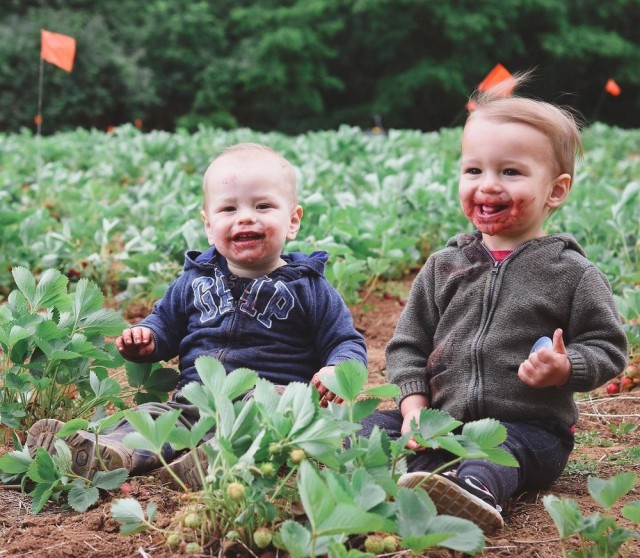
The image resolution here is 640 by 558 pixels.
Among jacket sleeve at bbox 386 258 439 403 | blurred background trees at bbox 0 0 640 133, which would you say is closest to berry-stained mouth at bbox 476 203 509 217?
jacket sleeve at bbox 386 258 439 403

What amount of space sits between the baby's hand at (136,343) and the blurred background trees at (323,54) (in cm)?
2319

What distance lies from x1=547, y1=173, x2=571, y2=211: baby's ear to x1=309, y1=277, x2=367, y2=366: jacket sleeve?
671 mm

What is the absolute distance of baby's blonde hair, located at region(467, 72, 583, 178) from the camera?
2400 mm

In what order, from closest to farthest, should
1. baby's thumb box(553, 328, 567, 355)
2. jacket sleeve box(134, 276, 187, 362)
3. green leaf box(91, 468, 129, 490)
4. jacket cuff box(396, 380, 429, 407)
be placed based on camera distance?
baby's thumb box(553, 328, 567, 355) < green leaf box(91, 468, 129, 490) < jacket cuff box(396, 380, 429, 407) < jacket sleeve box(134, 276, 187, 362)

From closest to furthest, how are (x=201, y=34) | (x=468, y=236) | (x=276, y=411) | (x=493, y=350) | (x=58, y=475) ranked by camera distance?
(x=276, y=411), (x=58, y=475), (x=493, y=350), (x=468, y=236), (x=201, y=34)

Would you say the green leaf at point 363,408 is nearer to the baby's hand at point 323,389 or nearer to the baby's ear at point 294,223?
the baby's hand at point 323,389

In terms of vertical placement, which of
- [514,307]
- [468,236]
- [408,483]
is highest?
[468,236]

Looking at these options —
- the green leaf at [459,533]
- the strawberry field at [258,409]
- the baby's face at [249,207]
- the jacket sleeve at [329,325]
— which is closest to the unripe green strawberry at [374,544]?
the strawberry field at [258,409]

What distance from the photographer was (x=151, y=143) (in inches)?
417

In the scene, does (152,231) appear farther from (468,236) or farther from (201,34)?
(201,34)

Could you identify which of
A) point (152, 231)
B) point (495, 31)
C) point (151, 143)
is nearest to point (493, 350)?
point (152, 231)

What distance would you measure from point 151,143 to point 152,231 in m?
6.09

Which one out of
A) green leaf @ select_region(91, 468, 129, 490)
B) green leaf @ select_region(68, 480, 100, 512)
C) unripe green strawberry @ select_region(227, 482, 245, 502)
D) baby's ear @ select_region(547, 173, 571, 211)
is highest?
baby's ear @ select_region(547, 173, 571, 211)

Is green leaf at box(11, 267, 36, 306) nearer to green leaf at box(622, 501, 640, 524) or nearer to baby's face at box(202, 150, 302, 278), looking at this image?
baby's face at box(202, 150, 302, 278)
